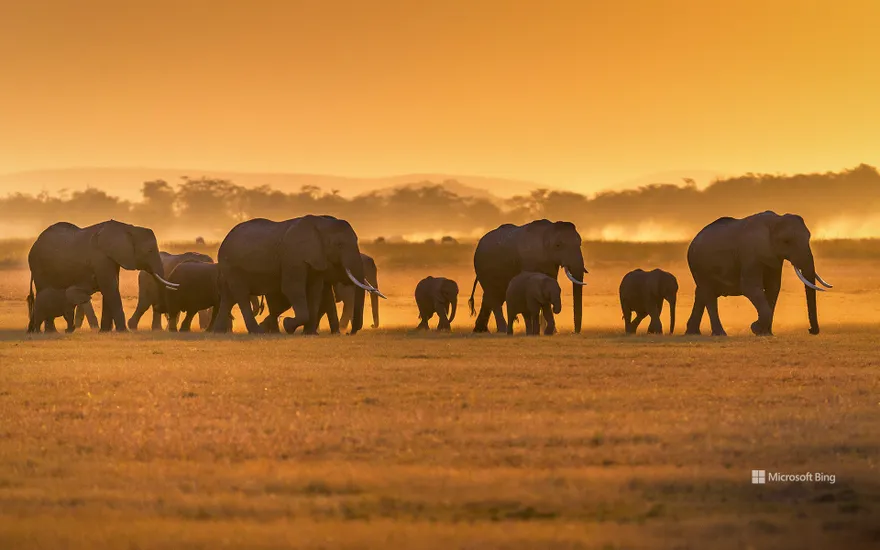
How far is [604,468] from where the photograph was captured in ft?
40.4

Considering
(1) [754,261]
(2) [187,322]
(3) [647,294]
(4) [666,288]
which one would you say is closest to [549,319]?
(1) [754,261]

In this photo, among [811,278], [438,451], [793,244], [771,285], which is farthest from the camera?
[771,285]

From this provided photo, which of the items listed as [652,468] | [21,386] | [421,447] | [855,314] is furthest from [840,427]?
[855,314]

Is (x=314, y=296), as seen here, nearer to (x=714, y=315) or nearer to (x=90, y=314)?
(x=90, y=314)

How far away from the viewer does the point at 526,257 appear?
38.3 meters

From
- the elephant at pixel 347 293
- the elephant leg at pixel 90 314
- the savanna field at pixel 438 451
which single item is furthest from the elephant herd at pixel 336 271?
the savanna field at pixel 438 451

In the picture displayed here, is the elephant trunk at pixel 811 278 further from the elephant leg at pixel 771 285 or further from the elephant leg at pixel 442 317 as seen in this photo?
the elephant leg at pixel 442 317

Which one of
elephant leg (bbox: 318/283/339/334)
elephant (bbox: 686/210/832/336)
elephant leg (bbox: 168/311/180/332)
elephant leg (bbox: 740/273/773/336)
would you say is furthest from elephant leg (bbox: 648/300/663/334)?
elephant leg (bbox: 168/311/180/332)

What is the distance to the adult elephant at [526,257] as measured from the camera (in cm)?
3756

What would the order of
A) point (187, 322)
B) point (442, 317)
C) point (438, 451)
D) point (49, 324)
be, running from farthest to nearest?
point (187, 322)
point (442, 317)
point (49, 324)
point (438, 451)

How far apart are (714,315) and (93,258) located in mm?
15840

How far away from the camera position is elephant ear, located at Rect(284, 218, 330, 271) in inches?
1411

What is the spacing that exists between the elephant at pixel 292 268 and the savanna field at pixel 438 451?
33.6 ft

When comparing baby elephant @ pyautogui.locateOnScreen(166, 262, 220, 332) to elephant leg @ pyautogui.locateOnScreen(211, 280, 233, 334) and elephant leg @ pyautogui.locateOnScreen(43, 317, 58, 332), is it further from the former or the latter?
elephant leg @ pyautogui.locateOnScreen(43, 317, 58, 332)
